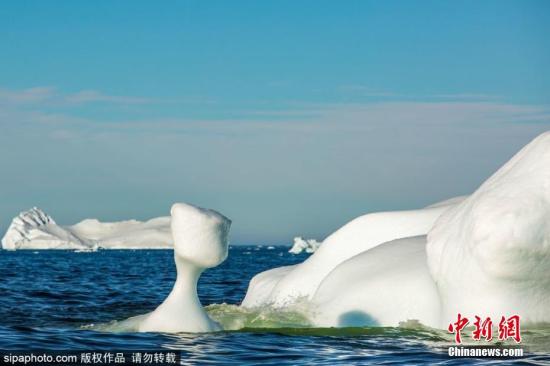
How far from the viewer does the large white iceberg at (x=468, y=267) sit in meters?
13.2

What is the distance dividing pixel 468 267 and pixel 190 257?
4.41 meters

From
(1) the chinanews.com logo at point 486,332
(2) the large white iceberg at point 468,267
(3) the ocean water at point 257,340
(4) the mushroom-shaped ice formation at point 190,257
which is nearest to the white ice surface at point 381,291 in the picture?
(2) the large white iceberg at point 468,267

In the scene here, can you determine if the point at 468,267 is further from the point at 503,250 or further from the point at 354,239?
the point at 354,239

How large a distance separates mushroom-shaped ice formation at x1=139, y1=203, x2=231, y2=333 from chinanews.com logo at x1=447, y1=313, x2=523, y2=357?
12.8 ft

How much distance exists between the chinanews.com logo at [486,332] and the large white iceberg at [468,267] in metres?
0.13

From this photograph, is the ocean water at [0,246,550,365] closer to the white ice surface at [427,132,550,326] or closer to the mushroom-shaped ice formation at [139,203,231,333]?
the mushroom-shaped ice formation at [139,203,231,333]

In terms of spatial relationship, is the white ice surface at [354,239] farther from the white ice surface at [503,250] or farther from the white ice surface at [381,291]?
the white ice surface at [503,250]

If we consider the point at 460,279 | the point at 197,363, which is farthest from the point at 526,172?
the point at 197,363

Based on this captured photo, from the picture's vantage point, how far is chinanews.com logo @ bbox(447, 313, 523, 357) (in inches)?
488

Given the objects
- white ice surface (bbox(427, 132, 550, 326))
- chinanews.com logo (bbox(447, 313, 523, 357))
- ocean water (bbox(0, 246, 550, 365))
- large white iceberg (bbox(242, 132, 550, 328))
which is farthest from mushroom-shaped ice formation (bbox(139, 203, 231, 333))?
chinanews.com logo (bbox(447, 313, 523, 357))

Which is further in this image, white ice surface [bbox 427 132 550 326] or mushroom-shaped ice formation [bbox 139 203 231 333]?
mushroom-shaped ice formation [bbox 139 203 231 333]

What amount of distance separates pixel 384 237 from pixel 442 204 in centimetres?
213

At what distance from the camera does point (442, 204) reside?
2127 cm

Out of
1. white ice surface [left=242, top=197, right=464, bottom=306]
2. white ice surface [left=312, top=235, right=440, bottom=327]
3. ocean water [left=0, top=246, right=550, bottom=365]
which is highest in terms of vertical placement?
white ice surface [left=242, top=197, right=464, bottom=306]
